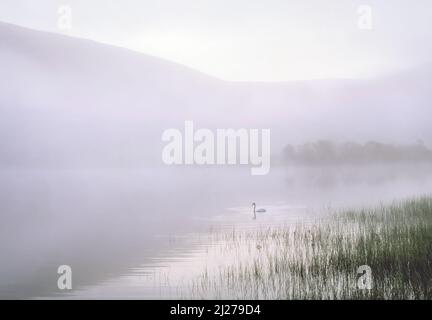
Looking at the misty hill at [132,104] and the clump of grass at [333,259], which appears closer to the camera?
the clump of grass at [333,259]

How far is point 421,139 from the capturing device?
6.40 metres

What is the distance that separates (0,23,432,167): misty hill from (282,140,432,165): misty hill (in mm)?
113

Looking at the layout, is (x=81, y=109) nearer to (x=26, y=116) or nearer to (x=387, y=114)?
(x=26, y=116)

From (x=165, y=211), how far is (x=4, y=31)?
270cm

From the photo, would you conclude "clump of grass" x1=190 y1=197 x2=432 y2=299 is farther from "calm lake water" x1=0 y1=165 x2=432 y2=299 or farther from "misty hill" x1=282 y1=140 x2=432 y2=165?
"misty hill" x1=282 y1=140 x2=432 y2=165

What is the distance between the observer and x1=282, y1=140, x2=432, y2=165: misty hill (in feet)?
21.8

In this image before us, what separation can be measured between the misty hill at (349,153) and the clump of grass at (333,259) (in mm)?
504

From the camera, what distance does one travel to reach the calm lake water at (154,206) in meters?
6.29

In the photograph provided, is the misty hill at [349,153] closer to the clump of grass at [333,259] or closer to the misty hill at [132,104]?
the misty hill at [132,104]

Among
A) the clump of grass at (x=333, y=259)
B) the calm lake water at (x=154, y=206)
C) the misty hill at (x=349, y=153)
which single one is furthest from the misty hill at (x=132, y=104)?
the clump of grass at (x=333, y=259)

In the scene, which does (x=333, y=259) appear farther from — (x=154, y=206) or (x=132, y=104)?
(x=132, y=104)

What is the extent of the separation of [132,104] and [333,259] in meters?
2.79

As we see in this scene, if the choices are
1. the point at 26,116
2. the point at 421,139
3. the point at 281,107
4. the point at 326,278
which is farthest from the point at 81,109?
the point at 421,139
